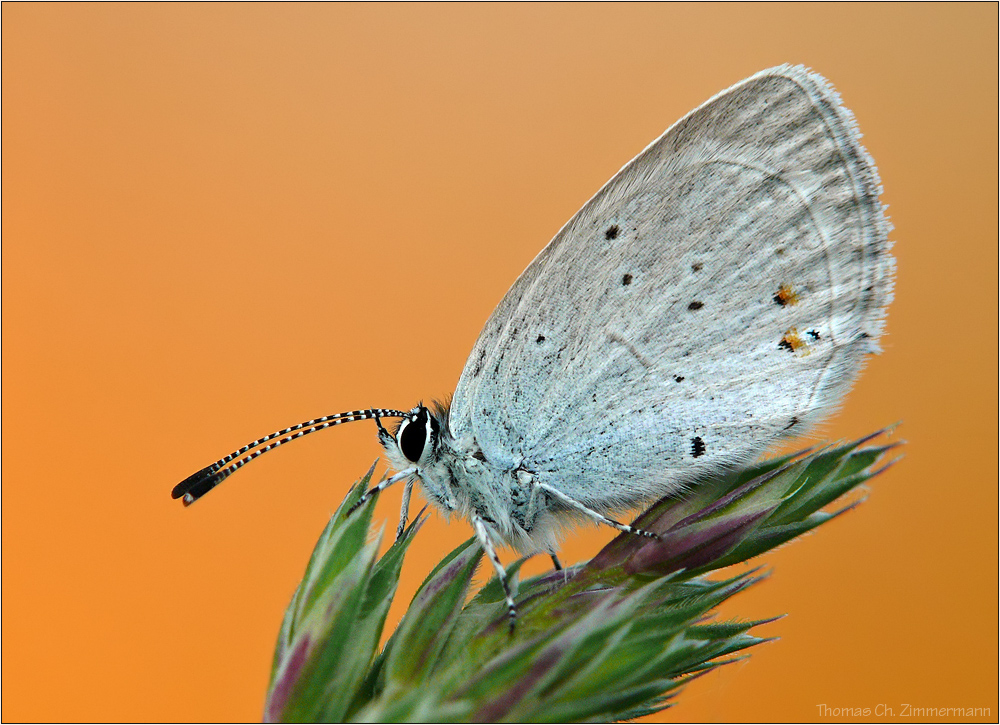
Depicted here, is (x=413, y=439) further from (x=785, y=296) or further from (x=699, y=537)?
(x=785, y=296)

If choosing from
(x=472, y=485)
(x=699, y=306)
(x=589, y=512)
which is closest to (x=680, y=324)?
(x=699, y=306)

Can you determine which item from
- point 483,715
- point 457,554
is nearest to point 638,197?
point 457,554

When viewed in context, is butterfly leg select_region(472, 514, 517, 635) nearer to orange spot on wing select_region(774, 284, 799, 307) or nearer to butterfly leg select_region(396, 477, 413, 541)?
butterfly leg select_region(396, 477, 413, 541)

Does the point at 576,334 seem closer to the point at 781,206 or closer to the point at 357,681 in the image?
the point at 781,206

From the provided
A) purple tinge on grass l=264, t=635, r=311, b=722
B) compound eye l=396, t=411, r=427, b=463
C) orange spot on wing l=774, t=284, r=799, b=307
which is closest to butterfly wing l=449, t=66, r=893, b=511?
orange spot on wing l=774, t=284, r=799, b=307

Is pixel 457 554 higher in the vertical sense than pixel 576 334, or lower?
lower

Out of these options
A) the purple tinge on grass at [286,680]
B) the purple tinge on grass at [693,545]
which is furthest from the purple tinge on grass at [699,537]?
the purple tinge on grass at [286,680]

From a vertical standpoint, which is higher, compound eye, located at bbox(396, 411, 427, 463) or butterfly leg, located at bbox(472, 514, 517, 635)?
compound eye, located at bbox(396, 411, 427, 463)
